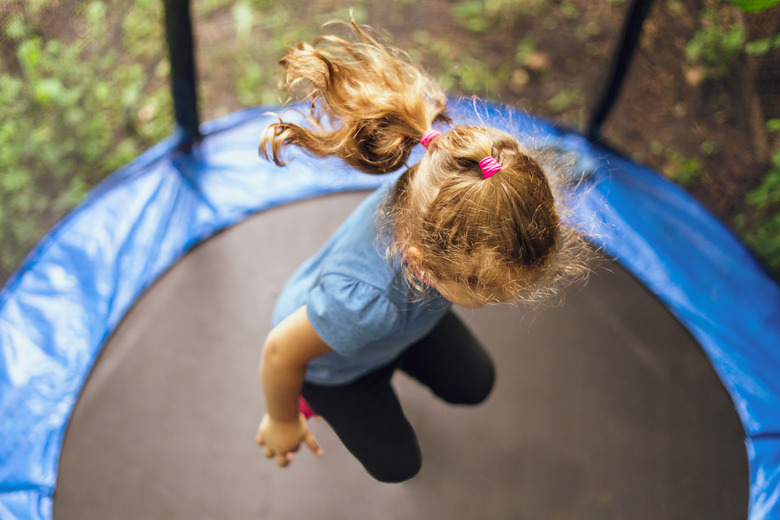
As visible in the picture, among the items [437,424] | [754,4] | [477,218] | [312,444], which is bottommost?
[437,424]

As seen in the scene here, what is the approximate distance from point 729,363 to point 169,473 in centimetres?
115

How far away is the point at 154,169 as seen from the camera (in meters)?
1.53

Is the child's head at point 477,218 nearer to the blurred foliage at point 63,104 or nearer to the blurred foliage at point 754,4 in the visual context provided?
the blurred foliage at point 754,4

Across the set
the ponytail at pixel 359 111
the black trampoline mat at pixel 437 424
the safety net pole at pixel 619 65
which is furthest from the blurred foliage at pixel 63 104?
the safety net pole at pixel 619 65

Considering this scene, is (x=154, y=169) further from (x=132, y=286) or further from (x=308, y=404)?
(x=308, y=404)

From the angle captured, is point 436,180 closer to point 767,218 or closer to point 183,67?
point 183,67

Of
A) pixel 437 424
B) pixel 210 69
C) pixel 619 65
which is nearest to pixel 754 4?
pixel 619 65

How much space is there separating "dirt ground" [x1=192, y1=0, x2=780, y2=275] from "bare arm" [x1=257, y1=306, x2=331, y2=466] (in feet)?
3.94

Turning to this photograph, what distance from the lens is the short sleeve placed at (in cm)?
74

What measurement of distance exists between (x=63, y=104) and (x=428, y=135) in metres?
1.22

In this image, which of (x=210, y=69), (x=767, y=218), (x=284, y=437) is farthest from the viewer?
(x=210, y=69)

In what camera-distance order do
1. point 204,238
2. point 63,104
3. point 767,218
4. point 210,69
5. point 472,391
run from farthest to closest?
point 210,69, point 767,218, point 63,104, point 204,238, point 472,391

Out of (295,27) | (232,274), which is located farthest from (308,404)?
(295,27)

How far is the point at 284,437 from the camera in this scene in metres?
0.94
